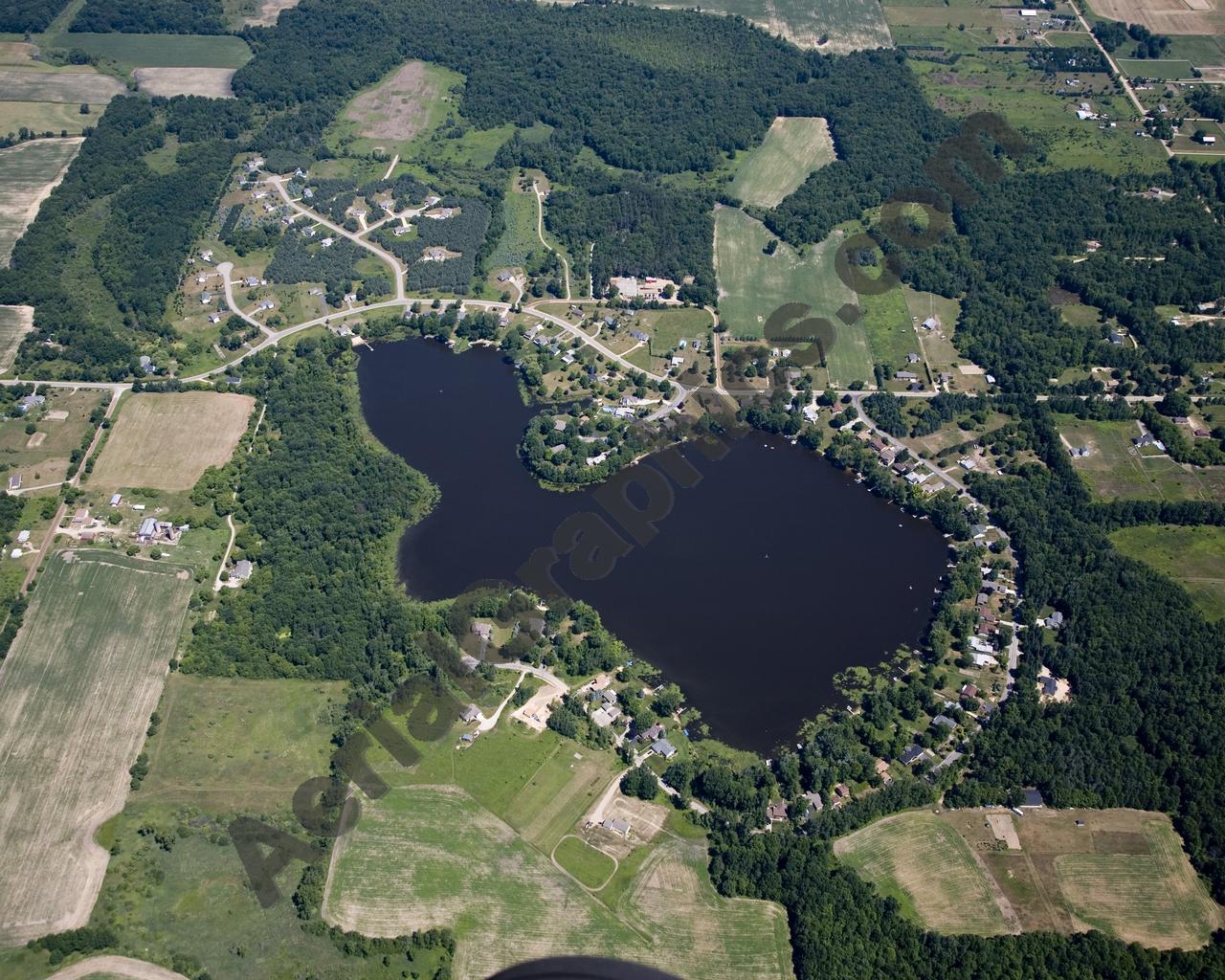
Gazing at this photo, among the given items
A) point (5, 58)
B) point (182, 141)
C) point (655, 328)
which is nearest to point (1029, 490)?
point (655, 328)

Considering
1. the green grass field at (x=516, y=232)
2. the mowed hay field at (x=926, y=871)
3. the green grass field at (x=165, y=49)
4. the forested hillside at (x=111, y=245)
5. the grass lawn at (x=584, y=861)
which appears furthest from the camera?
the green grass field at (x=165, y=49)

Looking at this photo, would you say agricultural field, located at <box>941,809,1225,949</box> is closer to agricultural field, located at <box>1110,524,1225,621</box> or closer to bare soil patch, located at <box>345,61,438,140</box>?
agricultural field, located at <box>1110,524,1225,621</box>

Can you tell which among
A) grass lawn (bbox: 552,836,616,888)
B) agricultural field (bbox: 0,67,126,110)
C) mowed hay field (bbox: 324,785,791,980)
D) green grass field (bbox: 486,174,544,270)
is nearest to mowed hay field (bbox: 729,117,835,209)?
green grass field (bbox: 486,174,544,270)

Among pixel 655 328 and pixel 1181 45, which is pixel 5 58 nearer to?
pixel 655 328

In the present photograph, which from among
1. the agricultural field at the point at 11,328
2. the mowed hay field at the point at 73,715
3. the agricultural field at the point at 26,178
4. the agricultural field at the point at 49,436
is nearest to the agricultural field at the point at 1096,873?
the mowed hay field at the point at 73,715

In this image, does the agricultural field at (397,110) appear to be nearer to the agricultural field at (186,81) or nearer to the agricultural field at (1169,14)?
the agricultural field at (186,81)

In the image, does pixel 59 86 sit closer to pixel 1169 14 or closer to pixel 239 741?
pixel 239 741

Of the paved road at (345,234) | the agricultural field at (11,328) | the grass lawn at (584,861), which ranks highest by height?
the paved road at (345,234)
